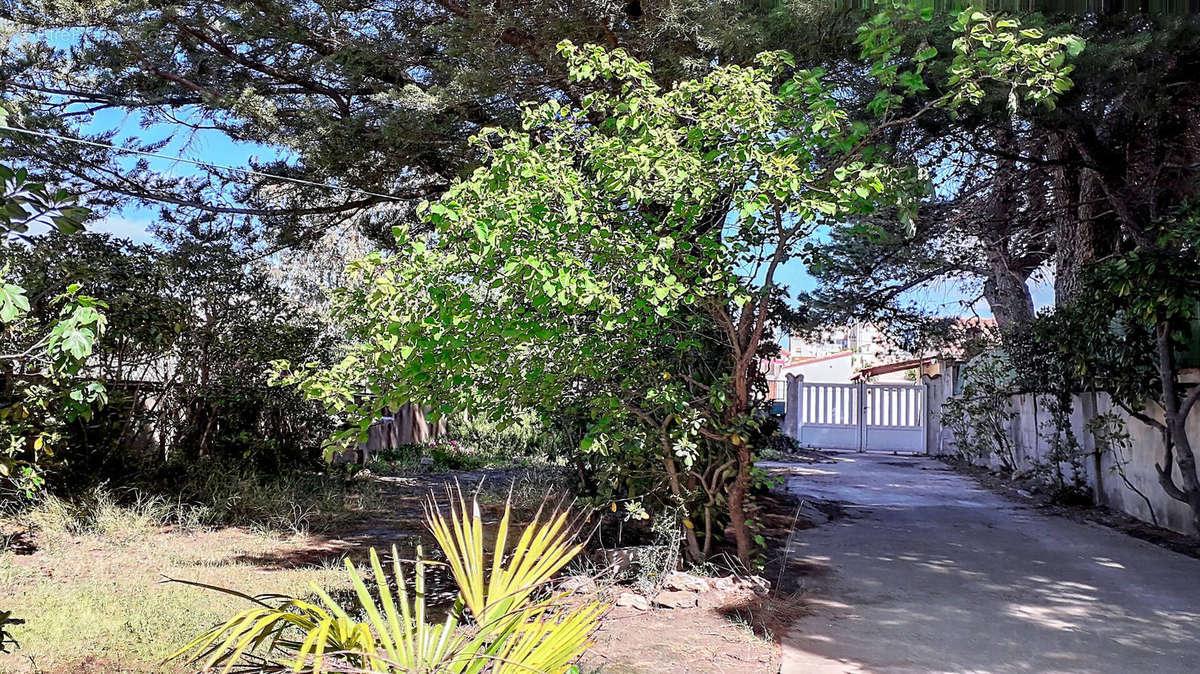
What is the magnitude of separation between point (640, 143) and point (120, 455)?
6.47 m

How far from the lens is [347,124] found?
6957 millimetres

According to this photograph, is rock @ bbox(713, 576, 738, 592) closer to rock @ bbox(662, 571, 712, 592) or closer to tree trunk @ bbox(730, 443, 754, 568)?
Result: rock @ bbox(662, 571, 712, 592)

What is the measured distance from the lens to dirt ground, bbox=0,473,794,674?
154 inches

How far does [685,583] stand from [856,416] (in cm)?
1457

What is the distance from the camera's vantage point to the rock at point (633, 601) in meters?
4.70

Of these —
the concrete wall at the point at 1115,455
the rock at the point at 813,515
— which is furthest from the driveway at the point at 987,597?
the concrete wall at the point at 1115,455

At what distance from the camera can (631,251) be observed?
4.23 m

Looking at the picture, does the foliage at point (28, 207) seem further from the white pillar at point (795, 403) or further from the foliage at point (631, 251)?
the white pillar at point (795, 403)

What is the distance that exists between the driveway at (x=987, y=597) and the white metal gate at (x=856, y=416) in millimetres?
9784

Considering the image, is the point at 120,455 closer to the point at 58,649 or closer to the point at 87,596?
the point at 87,596

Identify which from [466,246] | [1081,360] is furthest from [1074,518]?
[466,246]

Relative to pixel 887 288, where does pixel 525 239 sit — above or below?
below

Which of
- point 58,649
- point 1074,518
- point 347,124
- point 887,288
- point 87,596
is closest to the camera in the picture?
point 58,649

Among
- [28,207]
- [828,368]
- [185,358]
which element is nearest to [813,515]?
[185,358]
